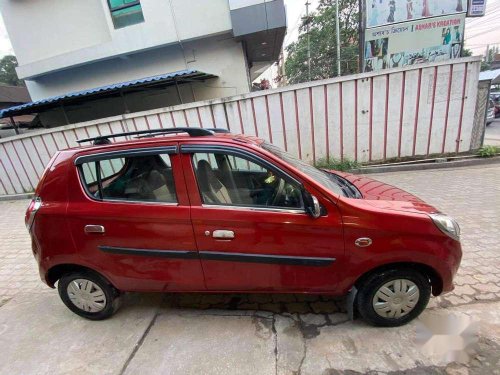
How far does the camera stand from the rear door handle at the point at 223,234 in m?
2.09

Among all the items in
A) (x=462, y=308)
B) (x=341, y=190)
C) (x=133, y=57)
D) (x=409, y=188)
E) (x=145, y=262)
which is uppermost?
(x=133, y=57)

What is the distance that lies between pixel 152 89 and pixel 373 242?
30.2 ft

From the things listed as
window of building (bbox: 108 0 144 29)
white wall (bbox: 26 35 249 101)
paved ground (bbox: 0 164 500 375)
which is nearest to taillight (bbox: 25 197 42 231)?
paved ground (bbox: 0 164 500 375)

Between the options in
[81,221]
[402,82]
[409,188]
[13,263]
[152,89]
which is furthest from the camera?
[152,89]

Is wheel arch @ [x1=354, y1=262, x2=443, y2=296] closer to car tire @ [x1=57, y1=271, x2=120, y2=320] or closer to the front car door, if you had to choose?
the front car door

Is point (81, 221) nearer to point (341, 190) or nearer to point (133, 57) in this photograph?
point (341, 190)

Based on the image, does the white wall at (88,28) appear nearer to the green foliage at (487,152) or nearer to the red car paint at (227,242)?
the green foliage at (487,152)

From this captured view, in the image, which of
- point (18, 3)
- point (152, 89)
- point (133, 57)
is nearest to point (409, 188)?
point (152, 89)

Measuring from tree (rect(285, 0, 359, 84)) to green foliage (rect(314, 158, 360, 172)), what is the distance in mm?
14885

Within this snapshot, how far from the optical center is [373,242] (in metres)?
2.01

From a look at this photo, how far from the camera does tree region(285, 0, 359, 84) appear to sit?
20859 millimetres

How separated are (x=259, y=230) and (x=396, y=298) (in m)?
1.25

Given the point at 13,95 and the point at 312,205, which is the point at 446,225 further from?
the point at 13,95

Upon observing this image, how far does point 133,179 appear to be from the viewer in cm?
234
